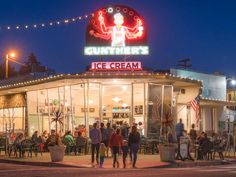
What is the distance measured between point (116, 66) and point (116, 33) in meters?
3.27

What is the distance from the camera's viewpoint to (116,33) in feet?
118

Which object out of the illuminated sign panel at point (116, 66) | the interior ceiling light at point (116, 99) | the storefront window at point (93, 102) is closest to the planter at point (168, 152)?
the illuminated sign panel at point (116, 66)

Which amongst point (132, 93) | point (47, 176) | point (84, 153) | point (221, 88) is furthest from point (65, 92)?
point (47, 176)

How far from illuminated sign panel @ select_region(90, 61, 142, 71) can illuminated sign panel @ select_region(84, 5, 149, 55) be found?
1.99m

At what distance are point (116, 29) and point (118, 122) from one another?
6785 mm

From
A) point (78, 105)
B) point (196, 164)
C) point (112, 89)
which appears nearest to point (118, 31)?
point (112, 89)

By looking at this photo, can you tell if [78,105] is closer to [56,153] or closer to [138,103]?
[138,103]

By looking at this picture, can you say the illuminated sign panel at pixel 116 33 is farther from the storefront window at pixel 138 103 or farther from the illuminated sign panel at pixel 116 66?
the storefront window at pixel 138 103

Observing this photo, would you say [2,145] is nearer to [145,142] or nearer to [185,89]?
[145,142]

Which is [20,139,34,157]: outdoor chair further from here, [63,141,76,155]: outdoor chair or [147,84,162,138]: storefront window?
[147,84,162,138]: storefront window

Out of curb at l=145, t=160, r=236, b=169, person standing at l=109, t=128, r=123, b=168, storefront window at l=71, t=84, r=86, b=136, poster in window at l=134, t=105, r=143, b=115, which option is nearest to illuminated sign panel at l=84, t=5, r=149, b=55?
storefront window at l=71, t=84, r=86, b=136

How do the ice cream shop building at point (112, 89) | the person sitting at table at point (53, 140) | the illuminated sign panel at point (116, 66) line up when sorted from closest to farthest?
1. the person sitting at table at point (53, 140)
2. the illuminated sign panel at point (116, 66)
3. the ice cream shop building at point (112, 89)

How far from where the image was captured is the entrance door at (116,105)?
38156 mm

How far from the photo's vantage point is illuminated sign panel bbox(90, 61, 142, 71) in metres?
33.8
